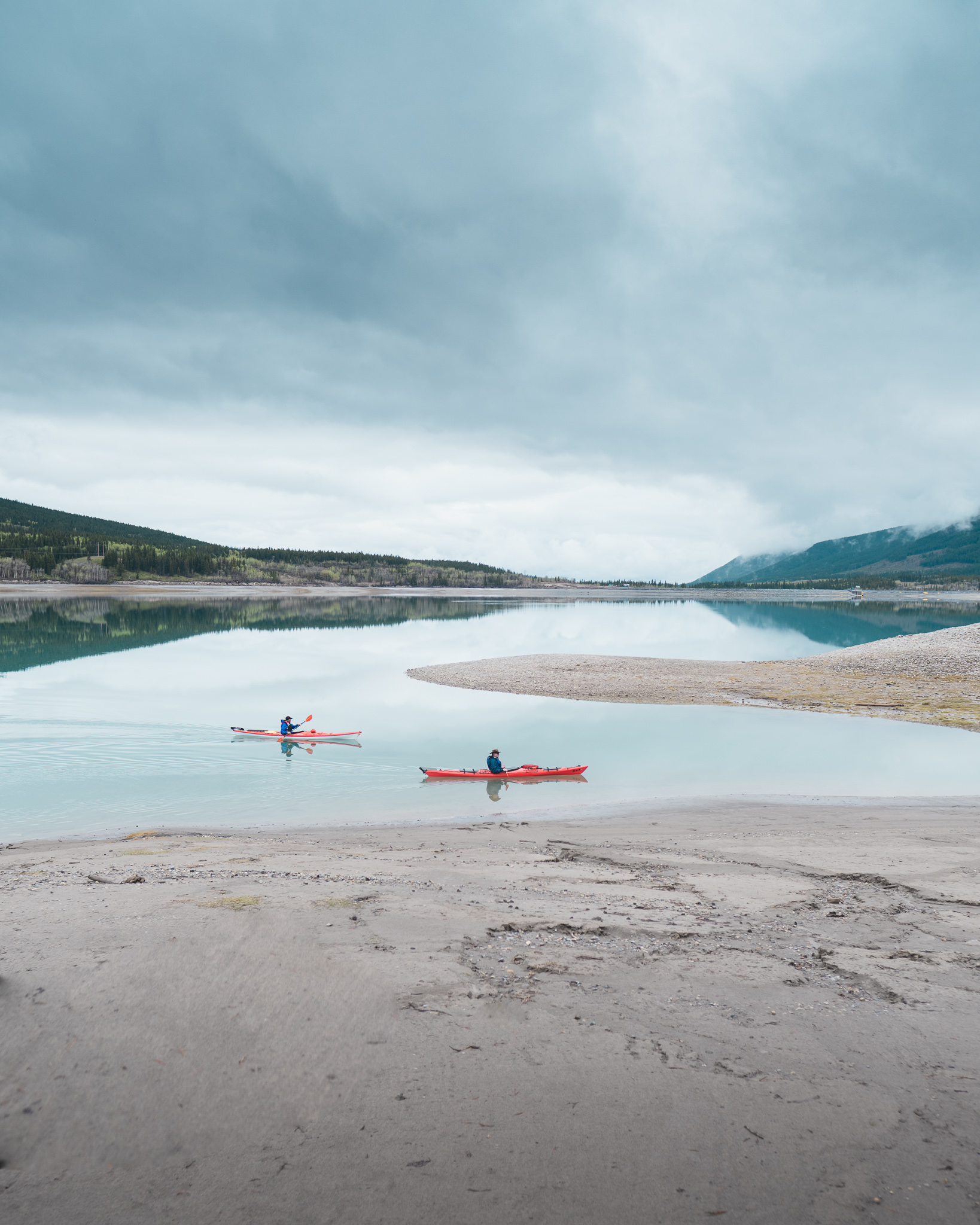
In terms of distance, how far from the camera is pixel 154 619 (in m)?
82.9

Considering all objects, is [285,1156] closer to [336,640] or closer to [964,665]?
[964,665]

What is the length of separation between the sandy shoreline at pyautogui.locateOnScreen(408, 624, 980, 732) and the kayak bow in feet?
46.0

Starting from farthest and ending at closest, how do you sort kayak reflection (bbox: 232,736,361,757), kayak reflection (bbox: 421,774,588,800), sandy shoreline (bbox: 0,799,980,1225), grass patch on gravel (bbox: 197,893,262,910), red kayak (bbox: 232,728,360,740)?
red kayak (bbox: 232,728,360,740), kayak reflection (bbox: 232,736,361,757), kayak reflection (bbox: 421,774,588,800), grass patch on gravel (bbox: 197,893,262,910), sandy shoreline (bbox: 0,799,980,1225)

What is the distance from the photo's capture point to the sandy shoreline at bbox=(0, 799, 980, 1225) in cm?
402

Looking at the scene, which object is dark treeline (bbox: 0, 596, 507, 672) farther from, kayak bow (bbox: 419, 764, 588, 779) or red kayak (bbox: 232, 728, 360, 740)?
kayak bow (bbox: 419, 764, 588, 779)

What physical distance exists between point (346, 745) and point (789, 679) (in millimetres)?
29254

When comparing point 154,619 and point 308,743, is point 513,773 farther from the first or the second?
point 154,619

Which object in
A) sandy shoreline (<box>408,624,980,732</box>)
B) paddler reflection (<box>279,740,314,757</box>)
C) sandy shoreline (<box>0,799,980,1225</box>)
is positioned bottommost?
paddler reflection (<box>279,740,314,757</box>)

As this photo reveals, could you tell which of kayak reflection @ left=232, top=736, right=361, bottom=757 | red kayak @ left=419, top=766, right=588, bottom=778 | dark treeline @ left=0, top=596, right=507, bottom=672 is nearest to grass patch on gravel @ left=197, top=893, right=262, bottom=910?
red kayak @ left=419, top=766, right=588, bottom=778

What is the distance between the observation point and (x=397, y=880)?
9.71 meters

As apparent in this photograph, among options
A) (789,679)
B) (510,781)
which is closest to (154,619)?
(789,679)

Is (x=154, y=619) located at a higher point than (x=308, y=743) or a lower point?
higher

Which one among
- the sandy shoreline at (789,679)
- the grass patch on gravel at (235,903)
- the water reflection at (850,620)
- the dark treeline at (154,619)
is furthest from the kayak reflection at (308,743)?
the water reflection at (850,620)

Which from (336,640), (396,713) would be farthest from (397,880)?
(336,640)
